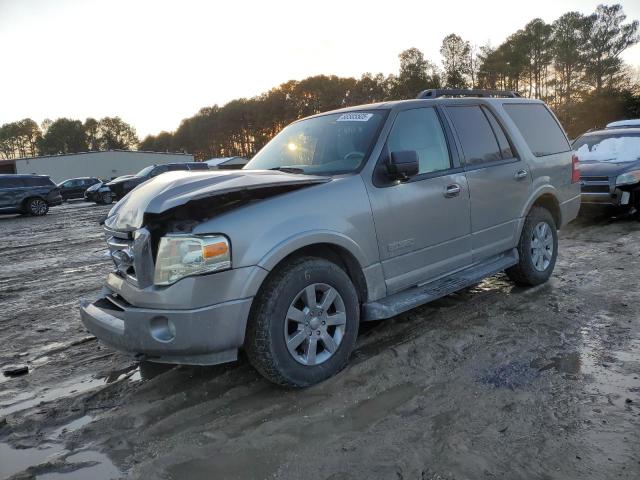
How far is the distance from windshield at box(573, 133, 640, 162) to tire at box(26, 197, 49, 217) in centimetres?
1925

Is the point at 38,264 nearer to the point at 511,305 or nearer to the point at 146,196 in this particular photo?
the point at 146,196

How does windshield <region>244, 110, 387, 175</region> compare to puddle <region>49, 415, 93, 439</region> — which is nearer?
puddle <region>49, 415, 93, 439</region>

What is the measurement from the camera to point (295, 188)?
335 cm

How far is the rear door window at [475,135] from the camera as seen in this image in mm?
4504

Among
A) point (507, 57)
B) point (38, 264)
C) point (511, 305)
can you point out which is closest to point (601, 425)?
point (511, 305)

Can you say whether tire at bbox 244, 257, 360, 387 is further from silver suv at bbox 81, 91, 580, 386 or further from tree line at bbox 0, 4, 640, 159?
tree line at bbox 0, 4, 640, 159

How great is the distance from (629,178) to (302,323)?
7.72 meters

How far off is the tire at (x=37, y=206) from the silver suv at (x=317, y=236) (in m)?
18.6

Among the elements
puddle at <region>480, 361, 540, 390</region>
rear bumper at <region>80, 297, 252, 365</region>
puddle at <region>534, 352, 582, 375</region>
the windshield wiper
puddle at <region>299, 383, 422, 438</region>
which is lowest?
puddle at <region>534, 352, 582, 375</region>

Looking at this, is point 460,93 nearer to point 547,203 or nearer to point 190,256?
point 547,203

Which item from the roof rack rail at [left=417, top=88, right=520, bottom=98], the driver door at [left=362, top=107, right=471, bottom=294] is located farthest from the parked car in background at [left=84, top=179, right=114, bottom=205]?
the driver door at [left=362, top=107, right=471, bottom=294]

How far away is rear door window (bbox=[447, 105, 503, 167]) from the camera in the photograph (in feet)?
14.8

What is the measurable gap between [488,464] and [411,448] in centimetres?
38

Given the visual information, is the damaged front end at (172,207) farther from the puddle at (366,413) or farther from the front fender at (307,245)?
the puddle at (366,413)
